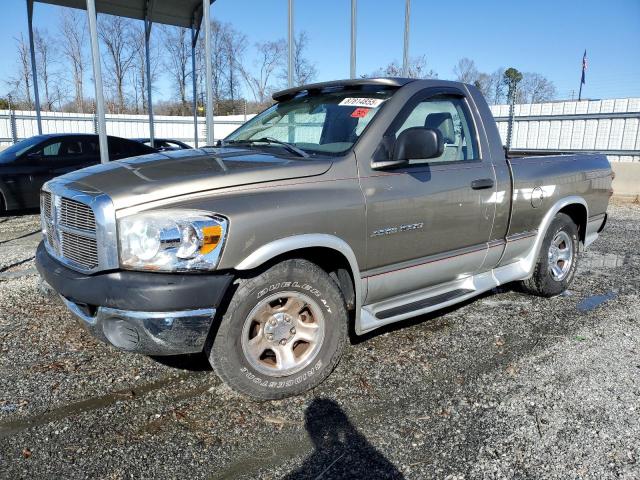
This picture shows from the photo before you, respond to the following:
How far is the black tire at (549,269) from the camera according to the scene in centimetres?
482

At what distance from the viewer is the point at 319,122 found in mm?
3768

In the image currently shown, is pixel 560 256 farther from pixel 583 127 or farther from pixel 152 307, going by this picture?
pixel 583 127

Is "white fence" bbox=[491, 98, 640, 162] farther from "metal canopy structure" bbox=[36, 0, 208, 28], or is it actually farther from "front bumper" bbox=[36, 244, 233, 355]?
"front bumper" bbox=[36, 244, 233, 355]

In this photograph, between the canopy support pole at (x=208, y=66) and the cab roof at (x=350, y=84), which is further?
the canopy support pole at (x=208, y=66)

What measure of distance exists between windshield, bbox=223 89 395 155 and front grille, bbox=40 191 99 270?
1463 mm

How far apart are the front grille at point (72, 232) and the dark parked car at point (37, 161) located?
650cm

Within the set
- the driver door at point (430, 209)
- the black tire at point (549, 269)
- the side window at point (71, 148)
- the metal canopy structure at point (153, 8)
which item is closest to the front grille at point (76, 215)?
the driver door at point (430, 209)

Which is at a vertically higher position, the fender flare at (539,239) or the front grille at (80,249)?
the front grille at (80,249)

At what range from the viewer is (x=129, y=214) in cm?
260

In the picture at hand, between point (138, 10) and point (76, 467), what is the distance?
40.5 feet

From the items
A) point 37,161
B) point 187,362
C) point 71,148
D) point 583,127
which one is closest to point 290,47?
point 71,148

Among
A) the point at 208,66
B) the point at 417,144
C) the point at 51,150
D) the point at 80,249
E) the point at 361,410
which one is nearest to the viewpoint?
the point at 80,249

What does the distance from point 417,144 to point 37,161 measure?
8105 mm

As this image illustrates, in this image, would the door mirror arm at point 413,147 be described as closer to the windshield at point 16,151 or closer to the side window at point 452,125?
the side window at point 452,125
